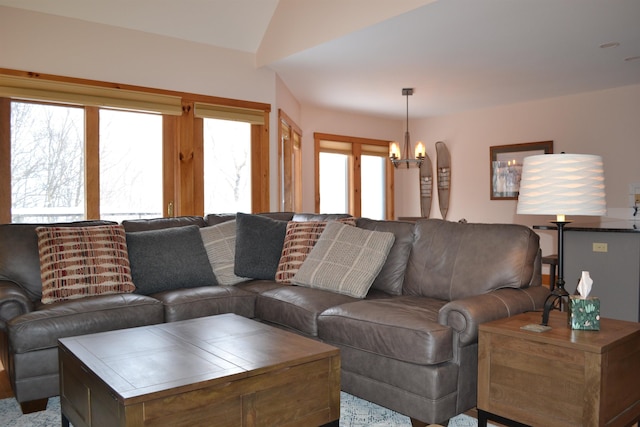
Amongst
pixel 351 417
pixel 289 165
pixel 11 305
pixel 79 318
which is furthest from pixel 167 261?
pixel 289 165

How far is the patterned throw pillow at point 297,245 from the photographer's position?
3.49 m

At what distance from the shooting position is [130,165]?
481cm

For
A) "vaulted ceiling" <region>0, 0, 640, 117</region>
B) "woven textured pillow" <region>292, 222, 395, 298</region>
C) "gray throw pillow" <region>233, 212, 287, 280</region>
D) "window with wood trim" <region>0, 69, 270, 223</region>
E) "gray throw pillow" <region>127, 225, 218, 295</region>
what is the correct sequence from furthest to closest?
"window with wood trim" <region>0, 69, 270, 223</region>, "vaulted ceiling" <region>0, 0, 640, 117</region>, "gray throw pillow" <region>233, 212, 287, 280</region>, "gray throw pillow" <region>127, 225, 218, 295</region>, "woven textured pillow" <region>292, 222, 395, 298</region>

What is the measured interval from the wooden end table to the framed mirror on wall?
16.6ft

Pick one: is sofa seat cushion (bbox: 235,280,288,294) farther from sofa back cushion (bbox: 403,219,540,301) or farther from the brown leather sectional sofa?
sofa back cushion (bbox: 403,219,540,301)

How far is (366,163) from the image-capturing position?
8.02 m

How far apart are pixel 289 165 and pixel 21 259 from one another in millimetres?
3604

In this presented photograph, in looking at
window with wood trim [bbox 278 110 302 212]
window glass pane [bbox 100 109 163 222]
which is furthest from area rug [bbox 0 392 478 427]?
window with wood trim [bbox 278 110 302 212]

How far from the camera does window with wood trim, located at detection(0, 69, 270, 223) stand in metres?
4.21

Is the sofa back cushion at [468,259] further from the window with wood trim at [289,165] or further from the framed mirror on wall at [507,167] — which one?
the framed mirror on wall at [507,167]

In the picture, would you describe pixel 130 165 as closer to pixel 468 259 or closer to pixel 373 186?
pixel 468 259

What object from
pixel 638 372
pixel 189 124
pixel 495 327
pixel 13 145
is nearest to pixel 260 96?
pixel 189 124

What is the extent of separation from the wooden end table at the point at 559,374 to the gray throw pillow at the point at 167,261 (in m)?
1.97

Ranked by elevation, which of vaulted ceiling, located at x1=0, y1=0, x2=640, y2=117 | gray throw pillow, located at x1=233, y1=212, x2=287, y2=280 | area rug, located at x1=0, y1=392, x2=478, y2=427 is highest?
vaulted ceiling, located at x1=0, y1=0, x2=640, y2=117
